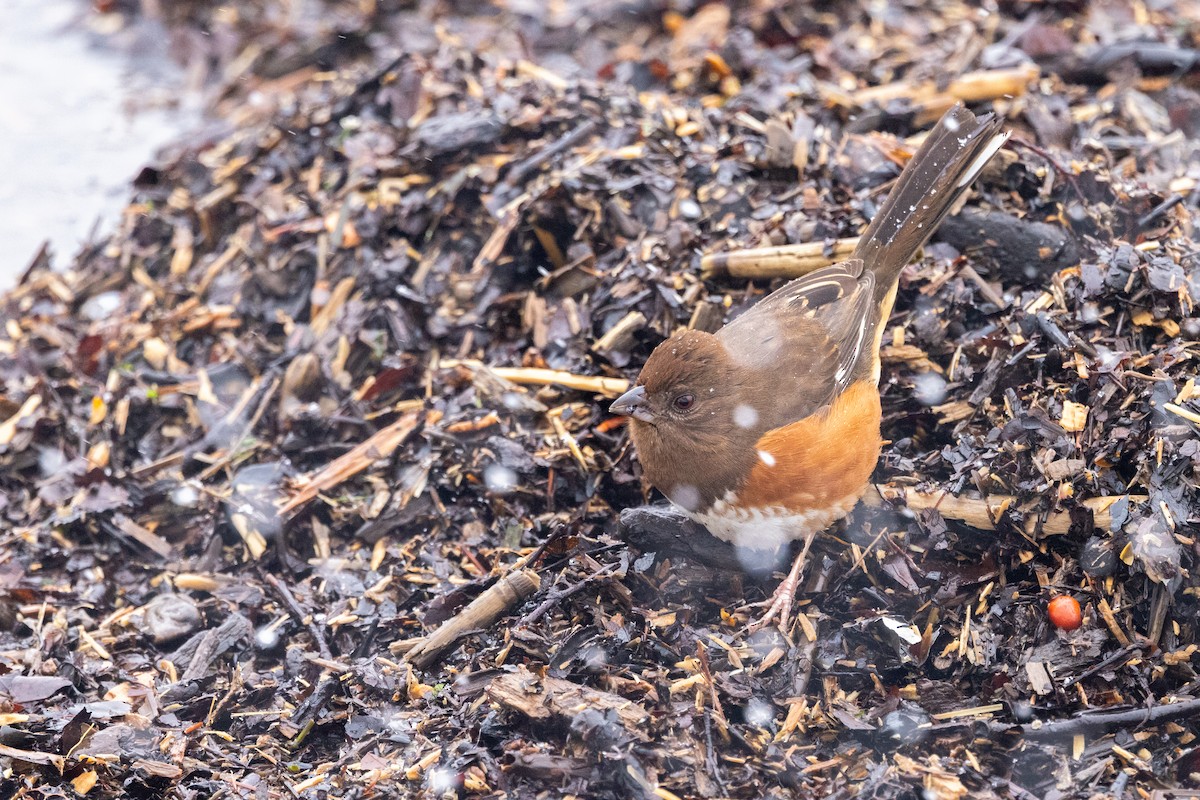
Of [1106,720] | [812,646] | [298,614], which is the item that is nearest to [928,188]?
[812,646]

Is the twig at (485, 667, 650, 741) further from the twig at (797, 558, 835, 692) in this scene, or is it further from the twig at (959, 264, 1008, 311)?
the twig at (959, 264, 1008, 311)

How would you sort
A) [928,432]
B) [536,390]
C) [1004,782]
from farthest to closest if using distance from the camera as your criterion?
[536,390] < [928,432] < [1004,782]

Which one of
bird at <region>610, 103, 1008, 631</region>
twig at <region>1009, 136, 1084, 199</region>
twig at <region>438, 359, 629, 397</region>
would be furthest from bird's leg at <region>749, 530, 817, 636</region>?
twig at <region>1009, 136, 1084, 199</region>

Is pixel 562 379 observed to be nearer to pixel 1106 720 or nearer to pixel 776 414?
pixel 776 414

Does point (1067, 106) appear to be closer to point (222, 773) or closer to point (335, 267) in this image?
point (335, 267)

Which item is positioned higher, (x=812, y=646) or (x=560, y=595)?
(x=560, y=595)

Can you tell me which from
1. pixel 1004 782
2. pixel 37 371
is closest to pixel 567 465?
pixel 1004 782
